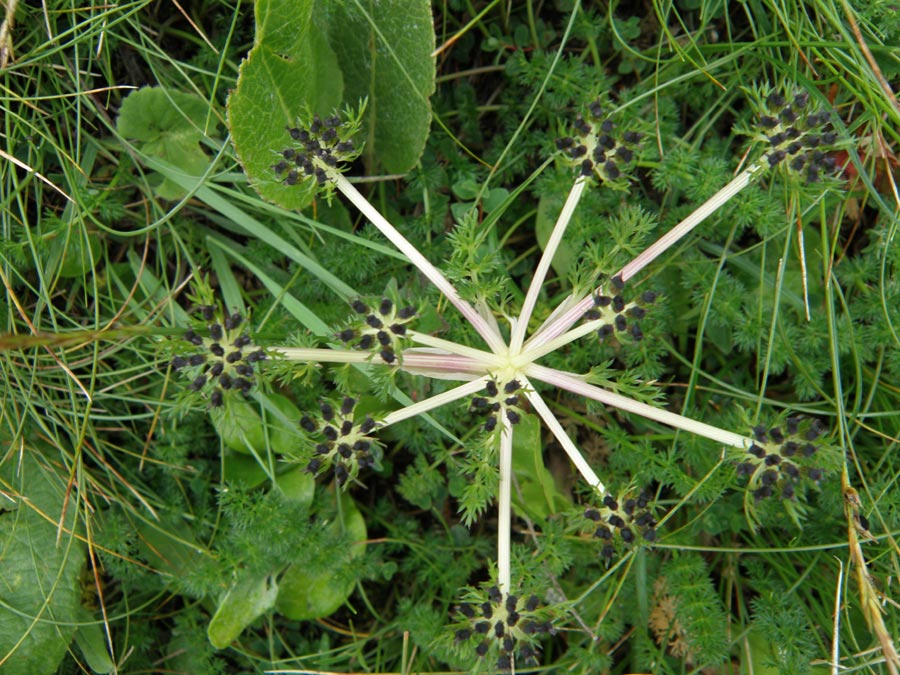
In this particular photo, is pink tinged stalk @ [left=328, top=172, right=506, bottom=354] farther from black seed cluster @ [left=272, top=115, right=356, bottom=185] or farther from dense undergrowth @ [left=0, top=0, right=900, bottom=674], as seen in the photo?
dense undergrowth @ [left=0, top=0, right=900, bottom=674]

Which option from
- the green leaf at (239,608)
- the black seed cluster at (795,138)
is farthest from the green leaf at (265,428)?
the black seed cluster at (795,138)

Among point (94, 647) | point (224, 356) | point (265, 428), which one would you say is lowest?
point (94, 647)

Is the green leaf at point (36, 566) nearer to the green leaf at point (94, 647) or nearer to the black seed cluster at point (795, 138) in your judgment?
the green leaf at point (94, 647)

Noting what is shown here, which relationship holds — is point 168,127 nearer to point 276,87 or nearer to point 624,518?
point 276,87

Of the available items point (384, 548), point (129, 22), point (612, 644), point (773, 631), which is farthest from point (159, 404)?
point (773, 631)

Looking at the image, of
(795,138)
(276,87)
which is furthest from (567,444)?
(276,87)

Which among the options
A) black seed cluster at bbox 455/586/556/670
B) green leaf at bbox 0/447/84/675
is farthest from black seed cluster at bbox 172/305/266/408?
green leaf at bbox 0/447/84/675

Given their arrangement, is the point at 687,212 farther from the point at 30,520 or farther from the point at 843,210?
the point at 30,520
